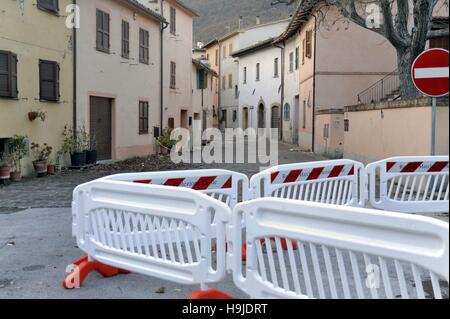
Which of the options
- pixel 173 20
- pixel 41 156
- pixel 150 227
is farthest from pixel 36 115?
pixel 173 20

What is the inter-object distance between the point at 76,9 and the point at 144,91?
18.8 feet

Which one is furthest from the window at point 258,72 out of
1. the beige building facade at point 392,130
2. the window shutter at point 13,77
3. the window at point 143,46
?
the window shutter at point 13,77

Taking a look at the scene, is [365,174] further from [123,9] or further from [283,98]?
[283,98]

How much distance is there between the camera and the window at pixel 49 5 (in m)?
14.1

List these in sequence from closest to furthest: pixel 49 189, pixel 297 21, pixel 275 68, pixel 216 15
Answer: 1. pixel 49 189
2. pixel 297 21
3. pixel 275 68
4. pixel 216 15

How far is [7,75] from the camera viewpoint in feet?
41.7

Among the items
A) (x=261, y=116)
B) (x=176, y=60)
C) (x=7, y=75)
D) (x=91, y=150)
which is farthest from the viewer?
(x=261, y=116)

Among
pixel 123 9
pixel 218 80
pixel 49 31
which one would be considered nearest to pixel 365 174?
pixel 49 31

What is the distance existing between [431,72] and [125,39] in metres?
13.7

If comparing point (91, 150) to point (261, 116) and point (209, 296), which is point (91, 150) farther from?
point (261, 116)

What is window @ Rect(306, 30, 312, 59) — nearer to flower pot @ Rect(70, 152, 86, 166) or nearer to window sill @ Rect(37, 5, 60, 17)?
window sill @ Rect(37, 5, 60, 17)

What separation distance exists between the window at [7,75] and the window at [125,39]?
21.0ft

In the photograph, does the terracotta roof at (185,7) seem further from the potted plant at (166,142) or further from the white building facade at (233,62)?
the white building facade at (233,62)

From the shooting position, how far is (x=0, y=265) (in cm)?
546
